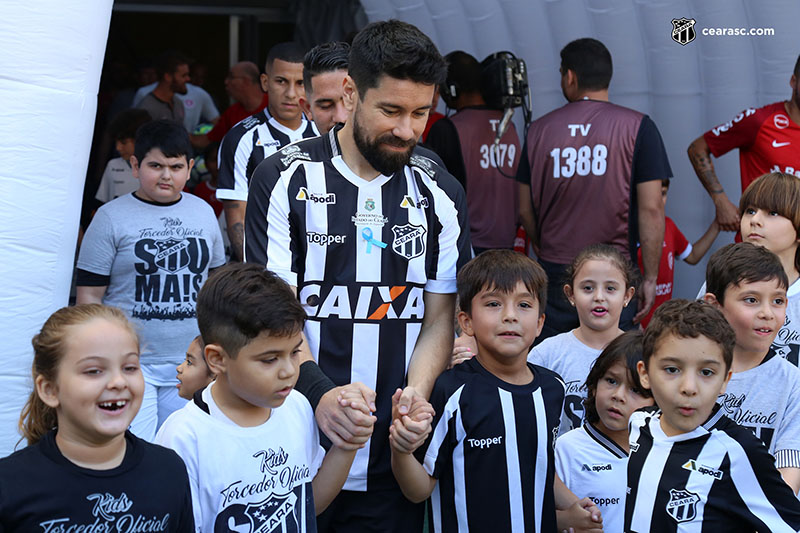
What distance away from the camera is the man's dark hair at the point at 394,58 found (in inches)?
105

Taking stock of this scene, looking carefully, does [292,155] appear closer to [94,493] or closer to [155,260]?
[94,493]

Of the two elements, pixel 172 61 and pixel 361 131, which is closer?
pixel 361 131

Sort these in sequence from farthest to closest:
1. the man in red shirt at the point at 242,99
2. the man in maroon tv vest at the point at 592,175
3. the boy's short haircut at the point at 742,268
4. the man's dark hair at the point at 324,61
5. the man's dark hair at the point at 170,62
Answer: the man in red shirt at the point at 242,99, the man's dark hair at the point at 170,62, the man in maroon tv vest at the point at 592,175, the man's dark hair at the point at 324,61, the boy's short haircut at the point at 742,268

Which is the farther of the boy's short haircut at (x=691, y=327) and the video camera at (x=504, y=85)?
the video camera at (x=504, y=85)

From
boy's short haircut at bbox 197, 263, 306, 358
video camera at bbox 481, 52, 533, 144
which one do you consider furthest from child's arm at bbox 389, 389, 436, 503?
video camera at bbox 481, 52, 533, 144

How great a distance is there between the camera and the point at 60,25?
3.54 m

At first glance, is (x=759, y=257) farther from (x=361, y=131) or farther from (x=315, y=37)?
(x=315, y=37)

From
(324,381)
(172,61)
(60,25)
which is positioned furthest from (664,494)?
(172,61)

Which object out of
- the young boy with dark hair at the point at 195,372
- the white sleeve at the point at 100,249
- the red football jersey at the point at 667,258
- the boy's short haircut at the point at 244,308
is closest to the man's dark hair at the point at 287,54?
the white sleeve at the point at 100,249

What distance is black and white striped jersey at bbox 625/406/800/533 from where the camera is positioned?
2619mm

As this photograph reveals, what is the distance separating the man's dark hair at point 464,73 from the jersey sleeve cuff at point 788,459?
3.90 metres

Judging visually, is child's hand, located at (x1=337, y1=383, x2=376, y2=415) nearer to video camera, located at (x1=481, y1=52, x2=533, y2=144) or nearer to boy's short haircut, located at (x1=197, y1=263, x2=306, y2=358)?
boy's short haircut, located at (x1=197, y1=263, x2=306, y2=358)

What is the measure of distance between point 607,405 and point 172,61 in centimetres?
624

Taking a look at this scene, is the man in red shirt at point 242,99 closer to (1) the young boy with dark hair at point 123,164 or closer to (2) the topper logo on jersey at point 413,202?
(1) the young boy with dark hair at point 123,164
